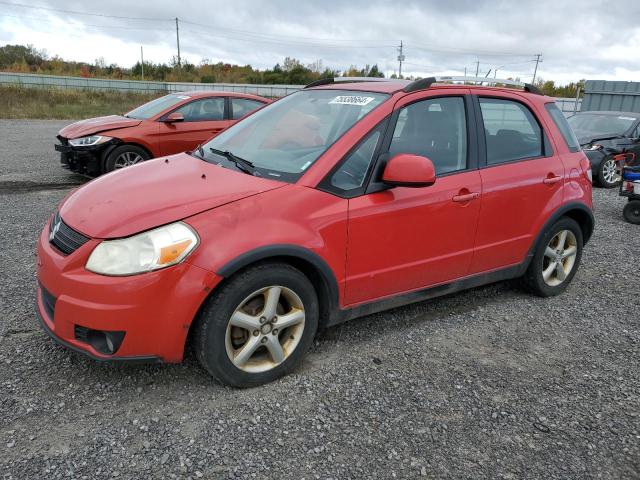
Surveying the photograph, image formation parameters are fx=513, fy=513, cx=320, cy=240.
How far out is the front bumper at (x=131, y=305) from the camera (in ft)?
8.23

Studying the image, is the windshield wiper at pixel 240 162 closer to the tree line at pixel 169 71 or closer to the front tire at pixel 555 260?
the front tire at pixel 555 260

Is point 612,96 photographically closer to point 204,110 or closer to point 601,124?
point 601,124

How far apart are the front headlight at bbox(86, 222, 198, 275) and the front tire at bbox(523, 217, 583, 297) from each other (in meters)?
2.96

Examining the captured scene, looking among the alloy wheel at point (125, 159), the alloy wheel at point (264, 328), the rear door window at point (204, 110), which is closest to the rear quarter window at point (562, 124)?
the alloy wheel at point (264, 328)

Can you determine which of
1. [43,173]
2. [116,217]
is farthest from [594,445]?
[43,173]

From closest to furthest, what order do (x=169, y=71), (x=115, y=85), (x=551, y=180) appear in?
1. (x=551, y=180)
2. (x=115, y=85)
3. (x=169, y=71)

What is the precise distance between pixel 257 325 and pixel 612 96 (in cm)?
1885

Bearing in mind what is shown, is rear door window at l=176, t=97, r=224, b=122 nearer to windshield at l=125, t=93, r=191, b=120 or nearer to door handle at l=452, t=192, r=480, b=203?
windshield at l=125, t=93, r=191, b=120

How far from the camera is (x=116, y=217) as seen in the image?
2.70 meters

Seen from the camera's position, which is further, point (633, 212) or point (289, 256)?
point (633, 212)

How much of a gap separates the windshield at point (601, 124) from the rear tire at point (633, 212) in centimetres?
367

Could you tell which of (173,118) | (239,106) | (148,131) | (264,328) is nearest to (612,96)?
(239,106)

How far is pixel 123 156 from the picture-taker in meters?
8.13

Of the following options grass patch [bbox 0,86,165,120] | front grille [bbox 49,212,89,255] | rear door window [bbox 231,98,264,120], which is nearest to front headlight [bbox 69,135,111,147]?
rear door window [bbox 231,98,264,120]
